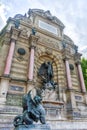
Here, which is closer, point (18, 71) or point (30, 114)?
point (30, 114)

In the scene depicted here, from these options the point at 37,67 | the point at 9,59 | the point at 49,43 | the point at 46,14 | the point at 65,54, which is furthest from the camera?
the point at 46,14

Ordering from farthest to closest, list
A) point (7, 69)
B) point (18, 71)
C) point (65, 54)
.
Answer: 1. point (65, 54)
2. point (18, 71)
3. point (7, 69)

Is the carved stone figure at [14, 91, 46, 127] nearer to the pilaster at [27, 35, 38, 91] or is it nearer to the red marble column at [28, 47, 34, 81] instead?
the pilaster at [27, 35, 38, 91]

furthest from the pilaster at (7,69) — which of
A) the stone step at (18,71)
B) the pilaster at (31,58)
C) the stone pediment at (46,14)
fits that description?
the stone pediment at (46,14)

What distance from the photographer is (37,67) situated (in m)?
11.2

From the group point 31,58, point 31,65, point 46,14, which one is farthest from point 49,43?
point 46,14

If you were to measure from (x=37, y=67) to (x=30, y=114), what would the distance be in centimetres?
689

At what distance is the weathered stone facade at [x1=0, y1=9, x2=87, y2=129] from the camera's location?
8539 mm

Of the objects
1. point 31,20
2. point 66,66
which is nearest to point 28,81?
point 66,66

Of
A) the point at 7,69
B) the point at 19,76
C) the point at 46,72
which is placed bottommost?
the point at 19,76

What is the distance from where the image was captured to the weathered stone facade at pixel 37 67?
8.54m

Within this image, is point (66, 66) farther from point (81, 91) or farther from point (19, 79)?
point (19, 79)

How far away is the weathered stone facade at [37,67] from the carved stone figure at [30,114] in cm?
291

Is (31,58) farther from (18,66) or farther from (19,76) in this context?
(19,76)
